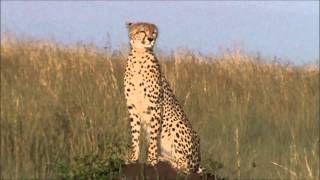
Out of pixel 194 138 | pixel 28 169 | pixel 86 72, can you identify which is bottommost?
pixel 28 169

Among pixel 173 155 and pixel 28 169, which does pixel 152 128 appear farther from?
pixel 28 169

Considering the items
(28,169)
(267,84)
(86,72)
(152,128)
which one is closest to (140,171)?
(152,128)

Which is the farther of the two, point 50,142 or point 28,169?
point 50,142

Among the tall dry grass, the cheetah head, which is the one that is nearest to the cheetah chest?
the cheetah head

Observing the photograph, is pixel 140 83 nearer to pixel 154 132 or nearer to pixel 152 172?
pixel 154 132

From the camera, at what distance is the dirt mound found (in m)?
3.70

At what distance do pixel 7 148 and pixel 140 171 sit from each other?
10.6 feet

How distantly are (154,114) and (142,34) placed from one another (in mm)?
524

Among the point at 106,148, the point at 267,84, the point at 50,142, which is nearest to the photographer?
the point at 106,148

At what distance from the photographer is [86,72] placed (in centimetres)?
844

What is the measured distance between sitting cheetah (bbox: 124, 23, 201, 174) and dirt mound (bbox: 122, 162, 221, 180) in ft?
0.14

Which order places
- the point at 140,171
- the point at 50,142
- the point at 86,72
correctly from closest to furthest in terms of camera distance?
1. the point at 140,171
2. the point at 50,142
3. the point at 86,72

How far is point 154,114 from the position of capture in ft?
12.1

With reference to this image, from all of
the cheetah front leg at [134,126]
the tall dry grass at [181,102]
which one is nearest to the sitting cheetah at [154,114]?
the cheetah front leg at [134,126]
